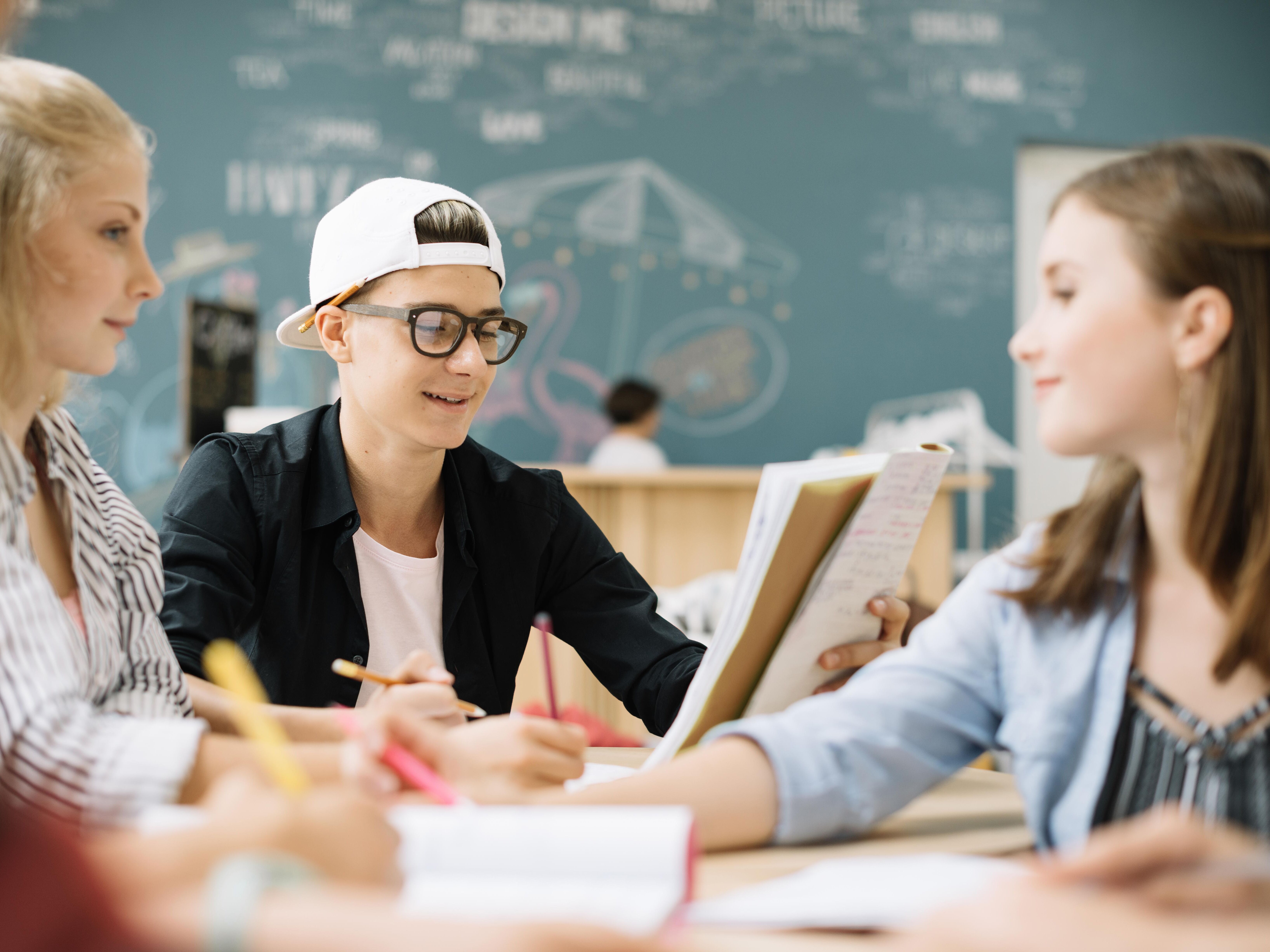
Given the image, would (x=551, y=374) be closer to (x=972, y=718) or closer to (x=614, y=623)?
(x=614, y=623)

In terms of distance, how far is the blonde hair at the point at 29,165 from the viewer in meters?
0.82

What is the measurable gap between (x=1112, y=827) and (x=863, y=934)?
0.97 feet

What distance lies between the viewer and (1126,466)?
35.3 inches

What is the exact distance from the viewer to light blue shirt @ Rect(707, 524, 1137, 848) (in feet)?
2.68

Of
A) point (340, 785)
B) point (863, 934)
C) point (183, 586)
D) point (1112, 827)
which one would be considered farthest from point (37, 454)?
point (1112, 827)

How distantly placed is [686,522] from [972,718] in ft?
9.18

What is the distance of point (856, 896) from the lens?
0.62 m

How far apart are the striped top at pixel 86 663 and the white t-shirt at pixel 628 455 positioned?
11.4 ft

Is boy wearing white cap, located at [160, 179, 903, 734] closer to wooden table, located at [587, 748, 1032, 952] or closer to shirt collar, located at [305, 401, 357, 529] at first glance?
shirt collar, located at [305, 401, 357, 529]

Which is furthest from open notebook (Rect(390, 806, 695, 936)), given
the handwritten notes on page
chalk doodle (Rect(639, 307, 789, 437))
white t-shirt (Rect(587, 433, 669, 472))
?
chalk doodle (Rect(639, 307, 789, 437))

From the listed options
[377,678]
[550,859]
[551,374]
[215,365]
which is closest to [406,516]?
[377,678]

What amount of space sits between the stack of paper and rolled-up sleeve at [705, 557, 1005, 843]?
121 millimetres

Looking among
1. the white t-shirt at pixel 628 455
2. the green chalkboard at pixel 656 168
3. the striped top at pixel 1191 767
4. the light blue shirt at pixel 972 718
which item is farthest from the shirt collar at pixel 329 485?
the green chalkboard at pixel 656 168

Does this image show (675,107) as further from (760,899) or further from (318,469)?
Result: (760,899)
